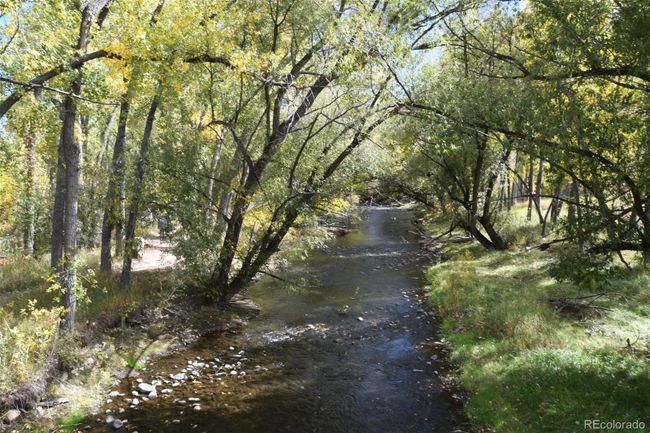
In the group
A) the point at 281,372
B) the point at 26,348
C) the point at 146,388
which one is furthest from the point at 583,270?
the point at 26,348

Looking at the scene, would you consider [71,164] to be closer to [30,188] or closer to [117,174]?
[117,174]

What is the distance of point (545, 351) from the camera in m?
9.84

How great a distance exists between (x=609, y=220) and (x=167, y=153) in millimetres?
12738

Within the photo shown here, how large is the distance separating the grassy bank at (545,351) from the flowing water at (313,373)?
922 mm

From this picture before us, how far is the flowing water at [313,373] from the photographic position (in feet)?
28.8

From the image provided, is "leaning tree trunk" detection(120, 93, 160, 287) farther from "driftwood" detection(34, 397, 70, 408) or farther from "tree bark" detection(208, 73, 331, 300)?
"driftwood" detection(34, 397, 70, 408)

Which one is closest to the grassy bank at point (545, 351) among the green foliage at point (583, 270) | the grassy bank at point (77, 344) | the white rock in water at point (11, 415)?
the green foliage at point (583, 270)

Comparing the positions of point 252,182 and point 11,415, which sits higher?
point 252,182

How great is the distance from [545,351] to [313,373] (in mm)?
5490

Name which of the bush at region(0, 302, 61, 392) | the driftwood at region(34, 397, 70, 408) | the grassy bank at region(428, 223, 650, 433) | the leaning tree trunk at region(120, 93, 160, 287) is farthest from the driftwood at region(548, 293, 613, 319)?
the leaning tree trunk at region(120, 93, 160, 287)

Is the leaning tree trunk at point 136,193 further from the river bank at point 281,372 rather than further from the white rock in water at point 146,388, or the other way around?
the white rock in water at point 146,388

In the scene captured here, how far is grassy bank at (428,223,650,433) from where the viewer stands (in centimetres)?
777

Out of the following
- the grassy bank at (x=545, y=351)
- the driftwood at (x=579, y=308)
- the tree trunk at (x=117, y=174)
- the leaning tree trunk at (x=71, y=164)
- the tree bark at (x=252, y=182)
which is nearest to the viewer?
the grassy bank at (x=545, y=351)

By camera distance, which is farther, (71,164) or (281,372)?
(281,372)
